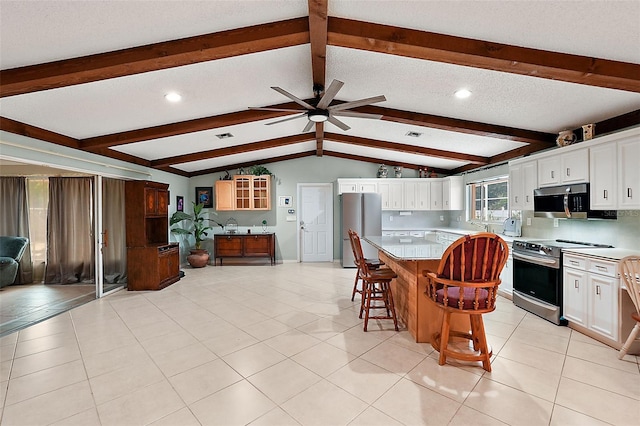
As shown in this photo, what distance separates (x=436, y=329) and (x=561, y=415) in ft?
3.70

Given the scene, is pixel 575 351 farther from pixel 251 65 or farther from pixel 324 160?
pixel 324 160

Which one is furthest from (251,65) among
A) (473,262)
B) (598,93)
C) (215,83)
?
(598,93)

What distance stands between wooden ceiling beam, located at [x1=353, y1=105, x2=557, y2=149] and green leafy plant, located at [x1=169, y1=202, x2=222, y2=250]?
14.9ft

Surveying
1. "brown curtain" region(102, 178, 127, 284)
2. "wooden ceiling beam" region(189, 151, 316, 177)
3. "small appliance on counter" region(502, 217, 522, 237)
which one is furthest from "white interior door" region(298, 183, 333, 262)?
"small appliance on counter" region(502, 217, 522, 237)

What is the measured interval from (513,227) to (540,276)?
4.45 feet

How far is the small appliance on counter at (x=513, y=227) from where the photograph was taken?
4.74 metres

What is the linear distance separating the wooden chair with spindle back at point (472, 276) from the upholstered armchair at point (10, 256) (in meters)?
6.65

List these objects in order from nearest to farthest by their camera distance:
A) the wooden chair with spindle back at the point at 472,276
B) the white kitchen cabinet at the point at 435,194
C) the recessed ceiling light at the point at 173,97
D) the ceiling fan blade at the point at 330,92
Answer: the wooden chair with spindle back at the point at 472,276
the ceiling fan blade at the point at 330,92
the recessed ceiling light at the point at 173,97
the white kitchen cabinet at the point at 435,194

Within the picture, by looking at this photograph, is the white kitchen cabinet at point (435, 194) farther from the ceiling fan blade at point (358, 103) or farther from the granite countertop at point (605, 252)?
the ceiling fan blade at point (358, 103)

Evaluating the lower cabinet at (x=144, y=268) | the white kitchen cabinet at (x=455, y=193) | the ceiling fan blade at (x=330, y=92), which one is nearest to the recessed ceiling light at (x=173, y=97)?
the ceiling fan blade at (x=330, y=92)

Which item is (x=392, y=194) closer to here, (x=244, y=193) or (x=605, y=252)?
(x=244, y=193)

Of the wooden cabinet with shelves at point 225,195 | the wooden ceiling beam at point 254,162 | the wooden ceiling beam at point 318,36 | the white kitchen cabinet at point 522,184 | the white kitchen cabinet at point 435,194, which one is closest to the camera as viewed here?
the wooden ceiling beam at point 318,36

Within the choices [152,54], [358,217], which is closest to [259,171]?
[358,217]

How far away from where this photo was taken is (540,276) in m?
3.62
